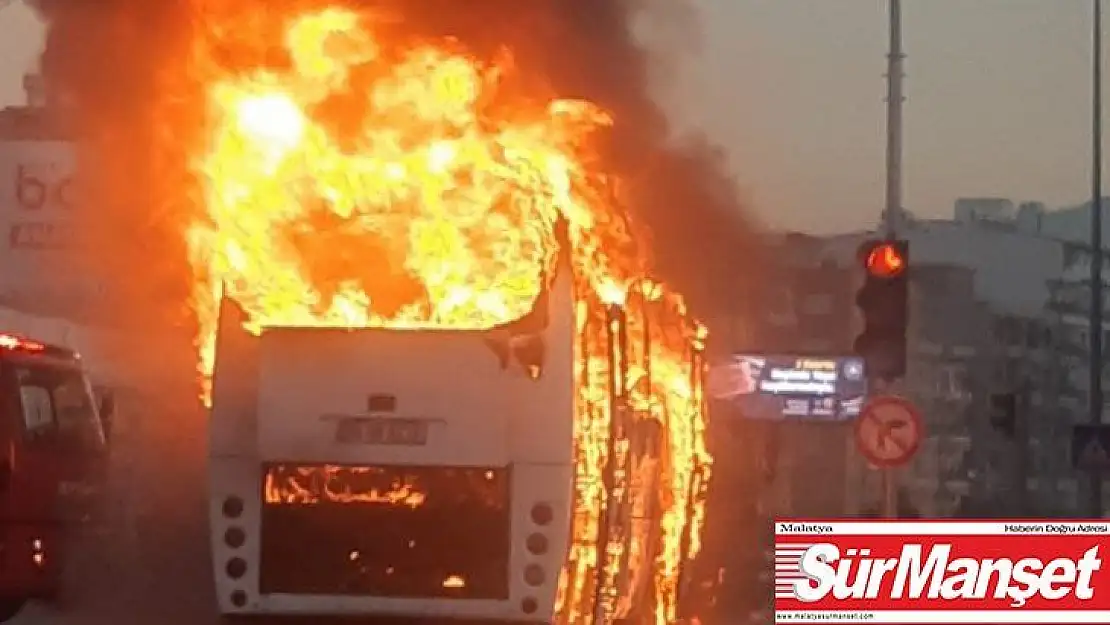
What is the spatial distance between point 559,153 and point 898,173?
9987 mm

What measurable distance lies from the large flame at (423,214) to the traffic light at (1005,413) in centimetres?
1294

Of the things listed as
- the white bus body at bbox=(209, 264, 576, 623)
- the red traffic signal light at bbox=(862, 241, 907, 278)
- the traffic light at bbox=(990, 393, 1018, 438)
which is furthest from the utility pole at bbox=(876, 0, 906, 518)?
the white bus body at bbox=(209, 264, 576, 623)

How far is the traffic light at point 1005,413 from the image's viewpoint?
109 feet

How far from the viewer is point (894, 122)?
29.5m

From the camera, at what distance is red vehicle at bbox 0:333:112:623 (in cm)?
1808

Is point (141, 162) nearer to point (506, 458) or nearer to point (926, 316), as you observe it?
point (506, 458)

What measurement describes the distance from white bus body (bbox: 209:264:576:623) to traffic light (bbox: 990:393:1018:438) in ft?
61.8

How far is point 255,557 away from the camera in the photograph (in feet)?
50.9

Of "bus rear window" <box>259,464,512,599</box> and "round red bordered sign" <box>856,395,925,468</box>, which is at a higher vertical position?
"round red bordered sign" <box>856,395,925,468</box>

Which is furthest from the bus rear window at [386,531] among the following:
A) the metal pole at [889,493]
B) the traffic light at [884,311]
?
the traffic light at [884,311]

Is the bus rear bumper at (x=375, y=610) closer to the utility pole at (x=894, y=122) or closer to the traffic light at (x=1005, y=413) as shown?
the utility pole at (x=894, y=122)

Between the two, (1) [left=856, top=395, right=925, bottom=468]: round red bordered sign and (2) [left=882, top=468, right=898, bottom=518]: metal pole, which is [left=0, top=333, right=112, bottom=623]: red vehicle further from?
(2) [left=882, top=468, right=898, bottom=518]: metal pole

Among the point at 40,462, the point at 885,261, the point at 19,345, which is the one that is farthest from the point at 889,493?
the point at 19,345

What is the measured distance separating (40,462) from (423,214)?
3867 millimetres
